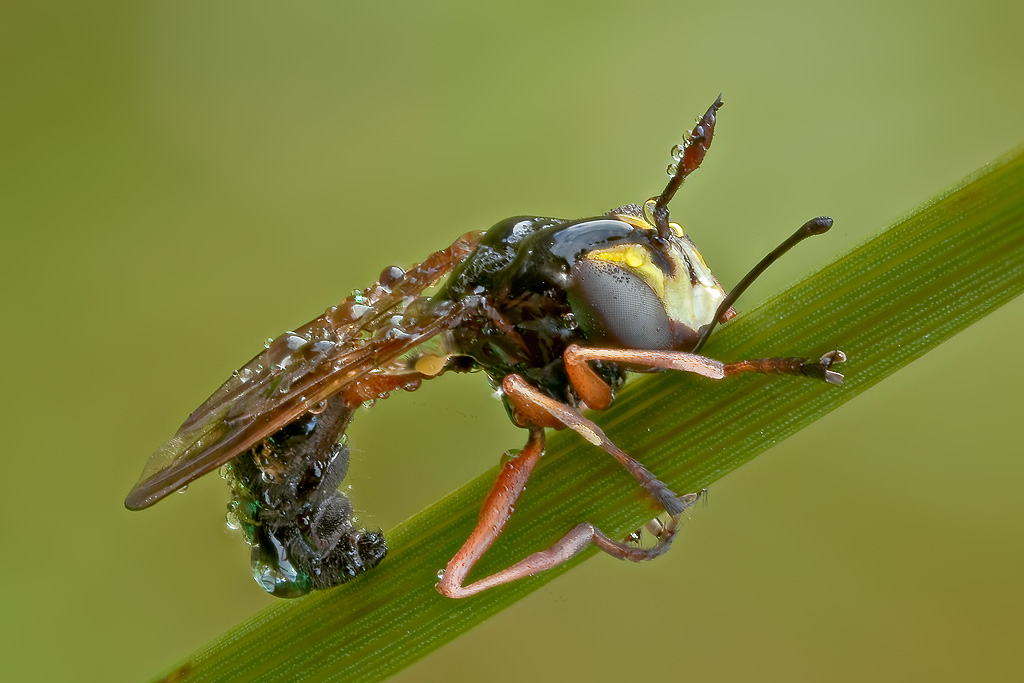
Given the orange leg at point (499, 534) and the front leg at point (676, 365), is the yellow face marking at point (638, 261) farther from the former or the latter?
the orange leg at point (499, 534)

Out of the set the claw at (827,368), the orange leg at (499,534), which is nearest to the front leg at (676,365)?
the claw at (827,368)

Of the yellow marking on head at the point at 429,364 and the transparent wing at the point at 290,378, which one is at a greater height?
the transparent wing at the point at 290,378

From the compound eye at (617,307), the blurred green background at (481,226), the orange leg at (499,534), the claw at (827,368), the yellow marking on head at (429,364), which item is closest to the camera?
the claw at (827,368)

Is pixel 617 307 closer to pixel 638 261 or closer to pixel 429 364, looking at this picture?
pixel 638 261

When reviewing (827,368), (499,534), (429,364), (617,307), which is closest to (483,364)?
(429,364)

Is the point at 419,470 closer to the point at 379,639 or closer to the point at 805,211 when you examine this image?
the point at 379,639

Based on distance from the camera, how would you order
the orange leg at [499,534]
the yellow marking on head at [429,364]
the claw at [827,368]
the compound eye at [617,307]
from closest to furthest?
the claw at [827,368], the orange leg at [499,534], the compound eye at [617,307], the yellow marking on head at [429,364]

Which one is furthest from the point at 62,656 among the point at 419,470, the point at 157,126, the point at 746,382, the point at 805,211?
the point at 805,211

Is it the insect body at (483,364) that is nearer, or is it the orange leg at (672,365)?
the orange leg at (672,365)
